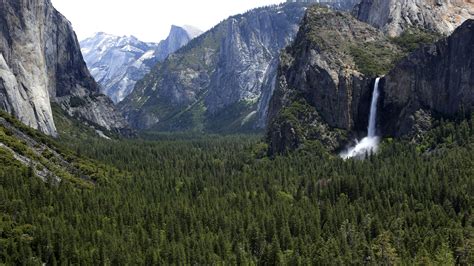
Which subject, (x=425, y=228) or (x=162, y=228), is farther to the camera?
(x=162, y=228)

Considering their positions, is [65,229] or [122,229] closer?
[65,229]

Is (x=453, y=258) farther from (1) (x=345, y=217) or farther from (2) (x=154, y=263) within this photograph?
(2) (x=154, y=263)

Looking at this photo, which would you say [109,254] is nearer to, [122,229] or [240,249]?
[122,229]

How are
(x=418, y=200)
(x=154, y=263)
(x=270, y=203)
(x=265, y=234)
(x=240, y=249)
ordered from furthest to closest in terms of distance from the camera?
(x=270, y=203) → (x=418, y=200) → (x=265, y=234) → (x=240, y=249) → (x=154, y=263)

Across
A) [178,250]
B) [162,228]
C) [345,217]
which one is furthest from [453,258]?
[162,228]

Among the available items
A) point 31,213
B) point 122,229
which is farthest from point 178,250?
point 31,213

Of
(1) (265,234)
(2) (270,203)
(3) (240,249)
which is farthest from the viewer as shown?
(2) (270,203)

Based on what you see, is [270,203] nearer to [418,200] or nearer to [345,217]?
[345,217]

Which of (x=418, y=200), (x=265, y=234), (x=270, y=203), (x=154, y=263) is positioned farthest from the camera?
(x=270, y=203)

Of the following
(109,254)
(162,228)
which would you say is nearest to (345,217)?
(162,228)
